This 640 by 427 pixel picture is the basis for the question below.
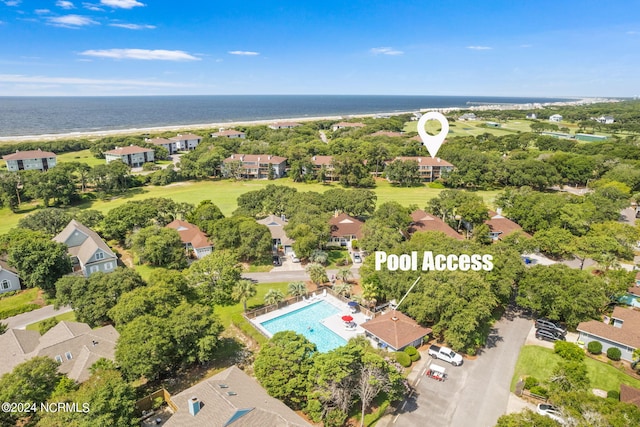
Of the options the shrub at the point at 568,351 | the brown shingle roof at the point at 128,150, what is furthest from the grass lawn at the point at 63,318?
the brown shingle roof at the point at 128,150

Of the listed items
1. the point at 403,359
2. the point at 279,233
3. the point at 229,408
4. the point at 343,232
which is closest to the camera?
the point at 229,408

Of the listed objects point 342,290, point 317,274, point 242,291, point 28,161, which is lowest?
point 342,290

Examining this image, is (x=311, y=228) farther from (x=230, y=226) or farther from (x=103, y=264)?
(x=103, y=264)

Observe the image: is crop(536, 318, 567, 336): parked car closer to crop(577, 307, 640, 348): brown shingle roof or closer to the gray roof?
crop(577, 307, 640, 348): brown shingle roof

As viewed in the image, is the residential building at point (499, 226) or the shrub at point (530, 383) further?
the residential building at point (499, 226)

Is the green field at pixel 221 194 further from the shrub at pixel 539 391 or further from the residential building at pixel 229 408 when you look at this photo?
the shrub at pixel 539 391

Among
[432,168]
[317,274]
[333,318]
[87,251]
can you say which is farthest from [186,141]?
[333,318]

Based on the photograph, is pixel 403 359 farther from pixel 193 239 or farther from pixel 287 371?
pixel 193 239

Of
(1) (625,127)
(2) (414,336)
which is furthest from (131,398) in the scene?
(1) (625,127)
